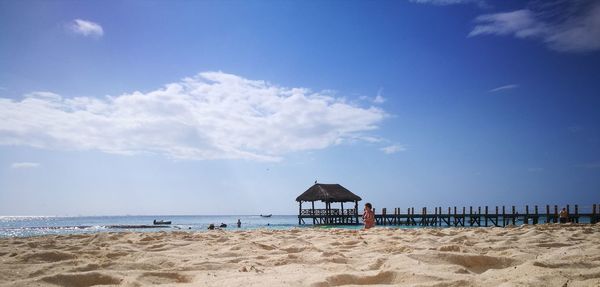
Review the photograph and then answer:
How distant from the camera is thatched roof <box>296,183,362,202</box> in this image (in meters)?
31.0

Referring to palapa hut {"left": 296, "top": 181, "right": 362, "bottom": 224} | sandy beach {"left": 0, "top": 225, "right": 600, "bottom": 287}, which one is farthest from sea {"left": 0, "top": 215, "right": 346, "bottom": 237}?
sandy beach {"left": 0, "top": 225, "right": 600, "bottom": 287}

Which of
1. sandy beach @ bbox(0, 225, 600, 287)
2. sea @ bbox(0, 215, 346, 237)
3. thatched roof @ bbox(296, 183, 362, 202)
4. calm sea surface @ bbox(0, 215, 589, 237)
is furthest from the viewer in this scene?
thatched roof @ bbox(296, 183, 362, 202)

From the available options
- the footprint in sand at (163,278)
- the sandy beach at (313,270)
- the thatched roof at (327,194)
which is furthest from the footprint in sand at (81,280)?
the thatched roof at (327,194)

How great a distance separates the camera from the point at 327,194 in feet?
101

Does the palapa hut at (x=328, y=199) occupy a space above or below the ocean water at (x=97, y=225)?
above

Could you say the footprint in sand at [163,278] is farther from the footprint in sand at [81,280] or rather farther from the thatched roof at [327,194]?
the thatched roof at [327,194]

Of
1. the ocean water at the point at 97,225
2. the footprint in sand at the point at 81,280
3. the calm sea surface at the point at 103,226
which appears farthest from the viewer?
the ocean water at the point at 97,225

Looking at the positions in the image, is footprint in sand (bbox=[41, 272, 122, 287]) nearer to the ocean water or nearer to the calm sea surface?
the calm sea surface

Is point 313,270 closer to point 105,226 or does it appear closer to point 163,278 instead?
point 163,278

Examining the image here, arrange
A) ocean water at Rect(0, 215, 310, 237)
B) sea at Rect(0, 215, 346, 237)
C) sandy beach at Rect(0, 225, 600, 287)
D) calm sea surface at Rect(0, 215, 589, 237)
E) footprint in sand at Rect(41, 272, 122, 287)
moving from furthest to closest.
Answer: ocean water at Rect(0, 215, 310, 237), sea at Rect(0, 215, 346, 237), calm sea surface at Rect(0, 215, 589, 237), footprint in sand at Rect(41, 272, 122, 287), sandy beach at Rect(0, 225, 600, 287)

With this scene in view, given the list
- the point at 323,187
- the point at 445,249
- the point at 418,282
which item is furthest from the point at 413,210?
the point at 418,282

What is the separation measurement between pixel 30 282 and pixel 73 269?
561 millimetres

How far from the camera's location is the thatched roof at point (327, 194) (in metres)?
31.0

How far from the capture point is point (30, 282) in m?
3.17
